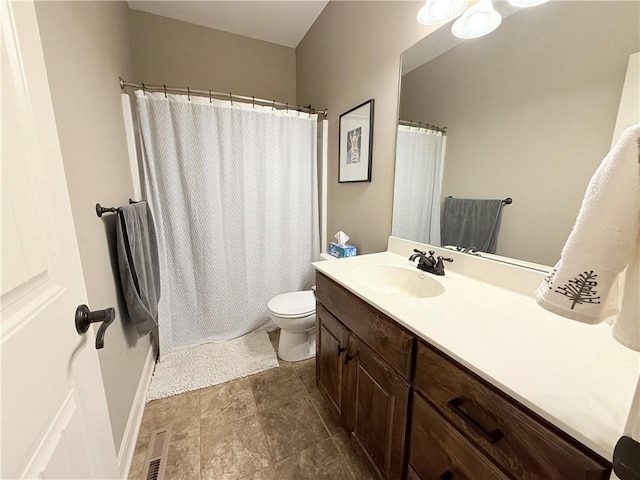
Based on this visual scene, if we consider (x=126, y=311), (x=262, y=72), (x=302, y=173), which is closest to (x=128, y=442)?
(x=126, y=311)

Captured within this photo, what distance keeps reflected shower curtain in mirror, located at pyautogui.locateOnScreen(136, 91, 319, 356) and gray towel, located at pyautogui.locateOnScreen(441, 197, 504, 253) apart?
124cm

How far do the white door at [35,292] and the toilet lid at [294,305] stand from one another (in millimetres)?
1167

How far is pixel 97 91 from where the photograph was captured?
47.6 inches

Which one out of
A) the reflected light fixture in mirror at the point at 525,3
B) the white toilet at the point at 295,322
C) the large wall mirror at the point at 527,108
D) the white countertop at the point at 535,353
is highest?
the reflected light fixture in mirror at the point at 525,3

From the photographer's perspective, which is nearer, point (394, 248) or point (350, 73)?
point (394, 248)

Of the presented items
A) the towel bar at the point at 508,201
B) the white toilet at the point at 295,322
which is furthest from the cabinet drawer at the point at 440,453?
the white toilet at the point at 295,322

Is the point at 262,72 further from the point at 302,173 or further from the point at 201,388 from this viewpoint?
the point at 201,388

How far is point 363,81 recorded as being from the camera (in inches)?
66.9

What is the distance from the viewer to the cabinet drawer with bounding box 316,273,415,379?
2.72 ft

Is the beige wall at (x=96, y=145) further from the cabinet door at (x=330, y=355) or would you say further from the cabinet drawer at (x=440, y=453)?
the cabinet drawer at (x=440, y=453)

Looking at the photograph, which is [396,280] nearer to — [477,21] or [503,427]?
[503,427]

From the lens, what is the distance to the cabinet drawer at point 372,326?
2.72 ft

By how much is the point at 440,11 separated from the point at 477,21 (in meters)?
0.16

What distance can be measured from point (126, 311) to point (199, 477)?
0.88 metres
